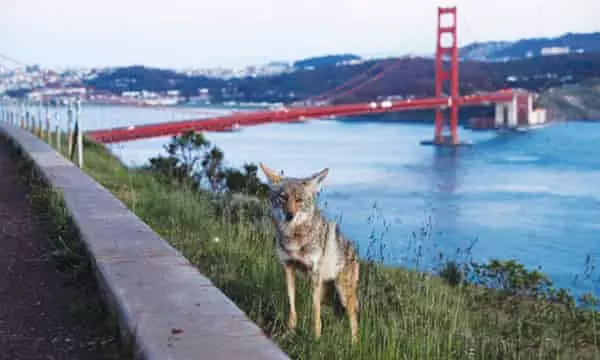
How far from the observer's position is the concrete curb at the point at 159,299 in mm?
2422

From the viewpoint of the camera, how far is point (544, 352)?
3.68 metres

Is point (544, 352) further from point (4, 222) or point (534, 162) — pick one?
point (534, 162)

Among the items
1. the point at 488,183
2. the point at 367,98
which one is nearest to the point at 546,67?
the point at 367,98

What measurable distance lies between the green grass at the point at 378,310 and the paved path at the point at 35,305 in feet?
2.04

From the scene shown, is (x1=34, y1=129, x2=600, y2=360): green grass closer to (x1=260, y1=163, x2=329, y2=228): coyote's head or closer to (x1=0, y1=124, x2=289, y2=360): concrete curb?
(x1=0, y1=124, x2=289, y2=360): concrete curb

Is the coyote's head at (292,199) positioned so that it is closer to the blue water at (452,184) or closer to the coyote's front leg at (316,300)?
the coyote's front leg at (316,300)

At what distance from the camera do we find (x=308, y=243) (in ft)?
9.96

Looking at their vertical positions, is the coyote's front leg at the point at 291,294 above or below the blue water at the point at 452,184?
above

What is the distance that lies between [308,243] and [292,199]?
205mm

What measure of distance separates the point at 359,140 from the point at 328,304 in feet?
126

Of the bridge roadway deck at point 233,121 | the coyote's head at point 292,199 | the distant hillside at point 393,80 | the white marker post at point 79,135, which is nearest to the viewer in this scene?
the coyote's head at point 292,199

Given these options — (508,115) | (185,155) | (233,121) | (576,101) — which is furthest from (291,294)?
(576,101)

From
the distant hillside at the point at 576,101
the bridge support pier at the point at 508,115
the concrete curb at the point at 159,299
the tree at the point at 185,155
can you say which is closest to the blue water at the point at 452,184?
the tree at the point at 185,155

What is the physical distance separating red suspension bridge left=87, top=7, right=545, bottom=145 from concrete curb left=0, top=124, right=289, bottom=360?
1070 centimetres
